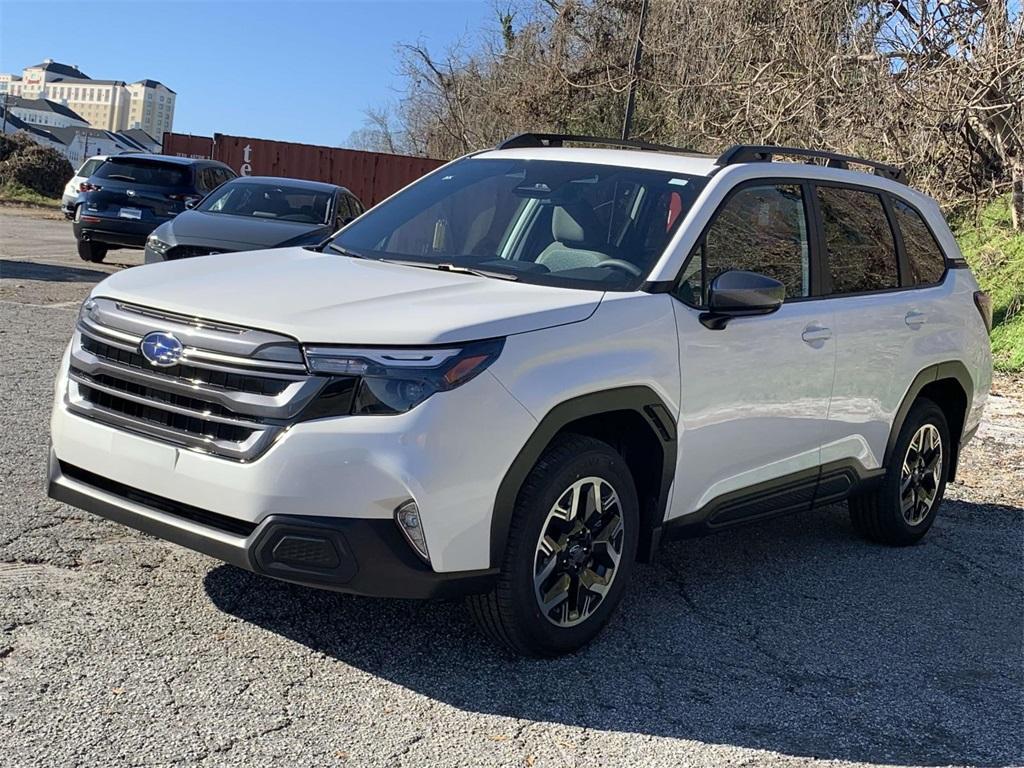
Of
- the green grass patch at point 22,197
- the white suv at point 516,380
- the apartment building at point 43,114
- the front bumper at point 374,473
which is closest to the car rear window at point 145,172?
the white suv at point 516,380

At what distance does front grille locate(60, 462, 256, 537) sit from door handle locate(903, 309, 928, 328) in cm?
362

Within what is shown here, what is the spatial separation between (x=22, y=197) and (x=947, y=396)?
1315 inches

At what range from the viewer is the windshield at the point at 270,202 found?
12.7m

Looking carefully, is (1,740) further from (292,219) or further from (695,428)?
(292,219)

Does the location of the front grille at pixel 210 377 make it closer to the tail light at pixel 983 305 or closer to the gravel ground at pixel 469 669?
the gravel ground at pixel 469 669

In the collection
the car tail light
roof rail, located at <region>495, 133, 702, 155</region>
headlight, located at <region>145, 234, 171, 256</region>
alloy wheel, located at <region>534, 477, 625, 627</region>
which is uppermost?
roof rail, located at <region>495, 133, 702, 155</region>

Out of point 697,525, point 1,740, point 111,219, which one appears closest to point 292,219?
point 111,219

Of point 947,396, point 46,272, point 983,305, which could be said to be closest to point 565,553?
point 947,396

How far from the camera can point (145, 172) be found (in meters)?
16.2

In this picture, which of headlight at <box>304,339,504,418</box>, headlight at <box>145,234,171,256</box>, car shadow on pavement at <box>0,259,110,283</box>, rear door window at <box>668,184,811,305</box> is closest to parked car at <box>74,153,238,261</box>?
car shadow on pavement at <box>0,259,110,283</box>

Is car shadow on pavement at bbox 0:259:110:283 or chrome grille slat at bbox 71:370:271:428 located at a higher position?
chrome grille slat at bbox 71:370:271:428

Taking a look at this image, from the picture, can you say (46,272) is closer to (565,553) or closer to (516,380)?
(565,553)

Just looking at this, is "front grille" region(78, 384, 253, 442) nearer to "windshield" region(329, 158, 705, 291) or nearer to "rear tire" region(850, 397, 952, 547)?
"windshield" region(329, 158, 705, 291)

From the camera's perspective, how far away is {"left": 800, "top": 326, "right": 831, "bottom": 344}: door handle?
16.5ft
